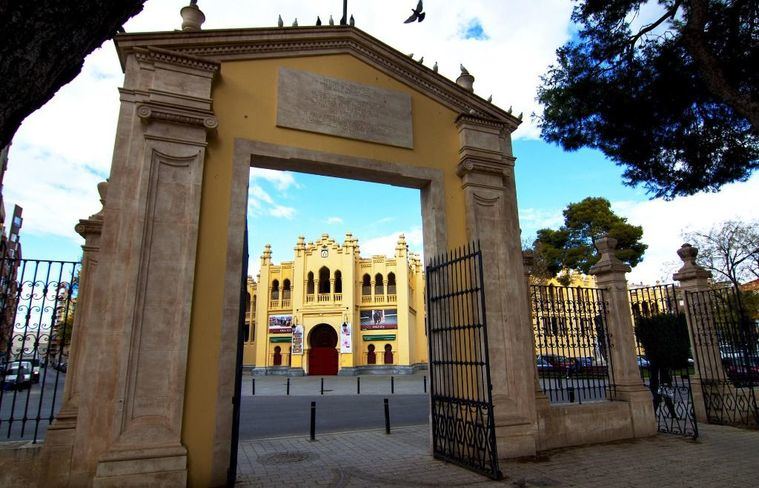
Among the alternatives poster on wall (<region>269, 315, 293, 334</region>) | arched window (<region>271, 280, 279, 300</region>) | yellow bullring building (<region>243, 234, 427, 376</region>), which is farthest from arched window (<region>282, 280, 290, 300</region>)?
poster on wall (<region>269, 315, 293, 334</region>)

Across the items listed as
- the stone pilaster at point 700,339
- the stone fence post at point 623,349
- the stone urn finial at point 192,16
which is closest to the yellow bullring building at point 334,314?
the stone pilaster at point 700,339

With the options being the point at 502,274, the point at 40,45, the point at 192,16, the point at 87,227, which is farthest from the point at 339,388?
the point at 40,45

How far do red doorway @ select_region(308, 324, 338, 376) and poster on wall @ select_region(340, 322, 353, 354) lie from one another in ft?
3.98

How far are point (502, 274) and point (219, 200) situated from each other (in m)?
4.55

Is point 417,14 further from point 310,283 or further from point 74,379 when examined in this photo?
point 310,283

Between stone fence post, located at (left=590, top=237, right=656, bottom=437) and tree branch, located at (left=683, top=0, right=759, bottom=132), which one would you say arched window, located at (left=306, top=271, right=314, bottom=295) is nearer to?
stone fence post, located at (left=590, top=237, right=656, bottom=437)

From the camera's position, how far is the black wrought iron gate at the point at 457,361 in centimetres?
620

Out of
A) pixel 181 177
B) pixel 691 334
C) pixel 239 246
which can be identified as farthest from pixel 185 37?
pixel 691 334

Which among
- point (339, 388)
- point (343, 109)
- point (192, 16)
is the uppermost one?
point (192, 16)

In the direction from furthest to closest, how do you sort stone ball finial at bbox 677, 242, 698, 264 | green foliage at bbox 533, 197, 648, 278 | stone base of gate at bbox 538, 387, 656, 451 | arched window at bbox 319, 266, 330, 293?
arched window at bbox 319, 266, 330, 293, green foliage at bbox 533, 197, 648, 278, stone ball finial at bbox 677, 242, 698, 264, stone base of gate at bbox 538, 387, 656, 451

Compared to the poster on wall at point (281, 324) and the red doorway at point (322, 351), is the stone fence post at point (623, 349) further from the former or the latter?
the poster on wall at point (281, 324)

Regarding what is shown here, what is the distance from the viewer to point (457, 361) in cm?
669

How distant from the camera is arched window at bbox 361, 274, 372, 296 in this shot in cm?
4084

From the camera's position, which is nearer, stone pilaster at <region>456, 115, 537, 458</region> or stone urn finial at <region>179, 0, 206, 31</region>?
stone urn finial at <region>179, 0, 206, 31</region>
